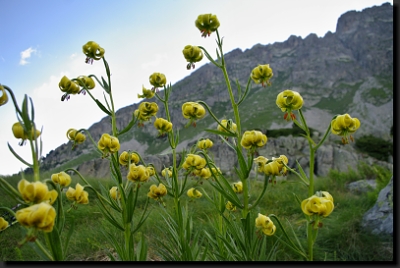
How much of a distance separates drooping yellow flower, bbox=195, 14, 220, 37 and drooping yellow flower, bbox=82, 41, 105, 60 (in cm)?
58

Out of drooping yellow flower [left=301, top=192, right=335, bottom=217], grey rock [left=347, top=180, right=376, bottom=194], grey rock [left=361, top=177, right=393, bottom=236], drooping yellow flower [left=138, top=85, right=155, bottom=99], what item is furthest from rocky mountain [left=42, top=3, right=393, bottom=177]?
drooping yellow flower [left=301, top=192, right=335, bottom=217]

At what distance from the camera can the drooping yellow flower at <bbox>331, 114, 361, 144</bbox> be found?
1.15 m

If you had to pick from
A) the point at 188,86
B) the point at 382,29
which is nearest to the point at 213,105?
the point at 188,86

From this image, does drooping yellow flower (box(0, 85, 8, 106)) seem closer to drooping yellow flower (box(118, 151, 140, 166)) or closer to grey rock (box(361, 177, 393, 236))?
drooping yellow flower (box(118, 151, 140, 166))

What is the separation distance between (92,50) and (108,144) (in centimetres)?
Answer: 61

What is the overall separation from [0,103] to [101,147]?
1.52 feet

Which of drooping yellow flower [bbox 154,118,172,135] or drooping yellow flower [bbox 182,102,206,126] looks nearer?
drooping yellow flower [bbox 182,102,206,126]

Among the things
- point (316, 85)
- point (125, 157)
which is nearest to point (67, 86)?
point (125, 157)

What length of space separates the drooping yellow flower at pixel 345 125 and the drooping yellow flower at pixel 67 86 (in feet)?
4.08

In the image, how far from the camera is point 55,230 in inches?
35.1

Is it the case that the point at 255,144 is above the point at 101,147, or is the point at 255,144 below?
below

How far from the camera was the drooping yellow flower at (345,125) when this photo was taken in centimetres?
115

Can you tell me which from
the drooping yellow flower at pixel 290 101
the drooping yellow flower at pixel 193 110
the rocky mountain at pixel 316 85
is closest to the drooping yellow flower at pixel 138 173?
the drooping yellow flower at pixel 193 110

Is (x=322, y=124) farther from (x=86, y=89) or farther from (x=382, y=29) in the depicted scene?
(x=86, y=89)
